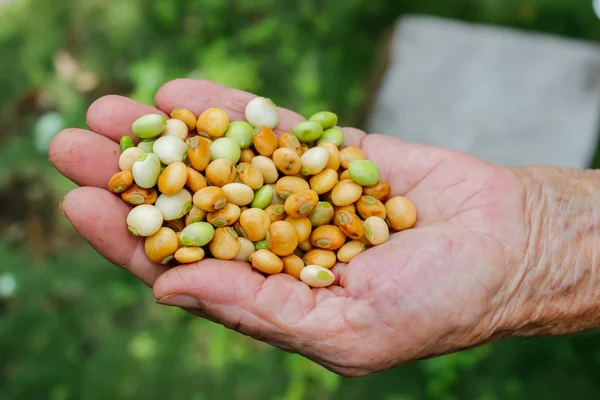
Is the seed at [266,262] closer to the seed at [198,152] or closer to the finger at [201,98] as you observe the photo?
the seed at [198,152]

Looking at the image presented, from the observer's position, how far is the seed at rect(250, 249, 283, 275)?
1.83 metres

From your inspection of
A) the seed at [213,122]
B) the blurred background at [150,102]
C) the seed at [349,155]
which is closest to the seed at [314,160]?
the seed at [349,155]

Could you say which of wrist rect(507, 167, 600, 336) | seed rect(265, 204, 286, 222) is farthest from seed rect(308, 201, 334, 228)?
wrist rect(507, 167, 600, 336)

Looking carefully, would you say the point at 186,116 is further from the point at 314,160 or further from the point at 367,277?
the point at 367,277

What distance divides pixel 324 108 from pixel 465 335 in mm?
1983

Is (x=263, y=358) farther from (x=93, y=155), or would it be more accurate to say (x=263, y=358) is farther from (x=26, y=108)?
(x=26, y=108)

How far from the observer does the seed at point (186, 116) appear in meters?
2.12

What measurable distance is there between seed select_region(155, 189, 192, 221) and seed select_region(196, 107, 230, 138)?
28cm

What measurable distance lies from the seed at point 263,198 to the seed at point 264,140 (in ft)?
0.48

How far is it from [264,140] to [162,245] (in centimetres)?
56

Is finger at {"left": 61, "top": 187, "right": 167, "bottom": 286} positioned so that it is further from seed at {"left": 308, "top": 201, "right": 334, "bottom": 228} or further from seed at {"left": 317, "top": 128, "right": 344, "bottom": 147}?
seed at {"left": 317, "top": 128, "right": 344, "bottom": 147}

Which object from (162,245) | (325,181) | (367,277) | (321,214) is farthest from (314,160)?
(162,245)

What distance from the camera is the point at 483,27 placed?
3529 millimetres

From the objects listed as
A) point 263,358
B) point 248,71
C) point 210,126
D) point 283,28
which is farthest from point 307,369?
point 283,28
